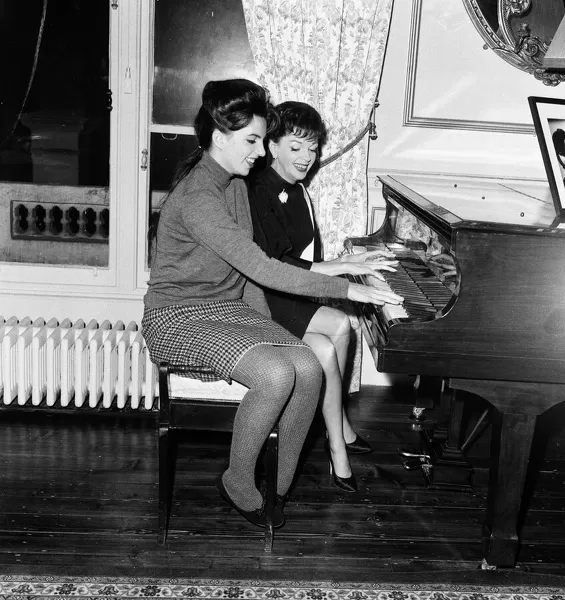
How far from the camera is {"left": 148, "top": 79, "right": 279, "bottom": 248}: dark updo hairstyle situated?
100 inches

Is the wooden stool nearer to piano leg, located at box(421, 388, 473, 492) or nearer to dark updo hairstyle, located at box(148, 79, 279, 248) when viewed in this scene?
dark updo hairstyle, located at box(148, 79, 279, 248)

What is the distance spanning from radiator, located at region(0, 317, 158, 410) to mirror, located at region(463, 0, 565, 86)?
2080 millimetres

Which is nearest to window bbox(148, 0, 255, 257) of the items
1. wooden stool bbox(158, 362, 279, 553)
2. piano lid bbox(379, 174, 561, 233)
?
piano lid bbox(379, 174, 561, 233)

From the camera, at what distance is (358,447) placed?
10.7 feet

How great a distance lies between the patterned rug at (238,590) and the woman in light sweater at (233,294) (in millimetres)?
315

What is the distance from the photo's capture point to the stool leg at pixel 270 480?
2469 mm

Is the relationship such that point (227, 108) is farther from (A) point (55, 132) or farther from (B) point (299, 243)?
(A) point (55, 132)

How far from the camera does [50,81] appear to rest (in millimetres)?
3715

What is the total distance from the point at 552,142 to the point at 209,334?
1247 millimetres

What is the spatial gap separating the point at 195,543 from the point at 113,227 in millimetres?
1739

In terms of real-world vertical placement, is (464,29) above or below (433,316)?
above

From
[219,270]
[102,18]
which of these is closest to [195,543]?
[219,270]

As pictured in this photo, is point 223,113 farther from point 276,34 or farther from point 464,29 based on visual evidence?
point 464,29

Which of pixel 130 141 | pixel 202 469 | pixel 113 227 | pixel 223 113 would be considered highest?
pixel 223 113
